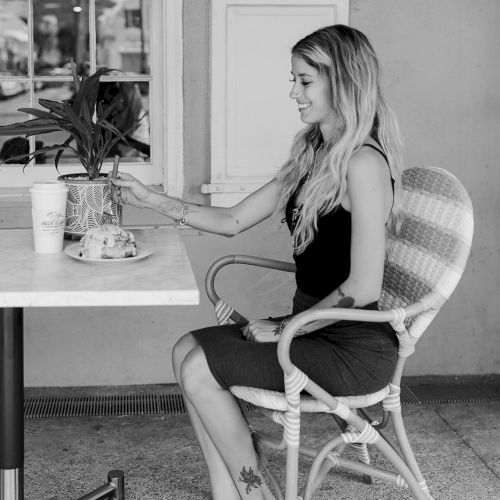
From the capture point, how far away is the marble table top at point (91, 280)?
2066 millimetres

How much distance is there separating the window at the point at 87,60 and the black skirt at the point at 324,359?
145 centimetres

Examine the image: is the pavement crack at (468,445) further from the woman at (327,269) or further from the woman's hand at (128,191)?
the woman's hand at (128,191)

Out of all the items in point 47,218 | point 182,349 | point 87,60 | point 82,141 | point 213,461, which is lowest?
point 213,461

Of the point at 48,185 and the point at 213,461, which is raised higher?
the point at 48,185

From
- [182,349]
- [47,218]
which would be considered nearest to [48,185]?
[47,218]

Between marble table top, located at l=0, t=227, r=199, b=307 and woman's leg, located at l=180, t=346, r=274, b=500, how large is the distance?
306 millimetres

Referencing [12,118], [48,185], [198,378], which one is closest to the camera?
[198,378]

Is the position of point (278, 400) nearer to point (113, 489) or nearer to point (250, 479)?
point (250, 479)

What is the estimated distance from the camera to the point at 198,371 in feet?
8.05

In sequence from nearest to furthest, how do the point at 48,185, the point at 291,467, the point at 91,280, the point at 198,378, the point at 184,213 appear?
the point at 91,280 → the point at 291,467 → the point at 198,378 → the point at 48,185 → the point at 184,213

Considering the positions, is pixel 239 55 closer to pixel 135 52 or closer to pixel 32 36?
pixel 135 52

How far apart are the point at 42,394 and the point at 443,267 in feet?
6.89

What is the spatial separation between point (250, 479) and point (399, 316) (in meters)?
0.63

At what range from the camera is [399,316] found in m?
2.41
